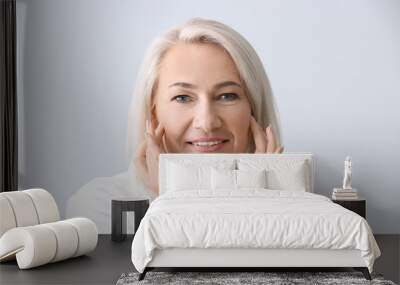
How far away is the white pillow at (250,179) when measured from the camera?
20.9 feet

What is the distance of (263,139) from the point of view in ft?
23.4

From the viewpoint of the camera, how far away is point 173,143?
23.4 feet

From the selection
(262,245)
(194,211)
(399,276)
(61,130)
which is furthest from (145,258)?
(61,130)

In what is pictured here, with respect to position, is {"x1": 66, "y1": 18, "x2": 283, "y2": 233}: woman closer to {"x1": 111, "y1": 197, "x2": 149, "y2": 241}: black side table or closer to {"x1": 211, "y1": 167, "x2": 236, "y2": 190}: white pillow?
{"x1": 111, "y1": 197, "x2": 149, "y2": 241}: black side table

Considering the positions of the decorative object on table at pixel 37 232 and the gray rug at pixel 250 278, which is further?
the decorative object on table at pixel 37 232

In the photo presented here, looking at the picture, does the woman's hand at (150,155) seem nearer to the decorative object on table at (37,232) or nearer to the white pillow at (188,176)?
the white pillow at (188,176)

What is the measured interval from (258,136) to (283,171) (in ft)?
2.23

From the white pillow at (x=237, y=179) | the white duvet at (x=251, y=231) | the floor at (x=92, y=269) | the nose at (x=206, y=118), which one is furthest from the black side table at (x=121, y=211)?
the white duvet at (x=251, y=231)

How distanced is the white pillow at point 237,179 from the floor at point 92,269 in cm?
109

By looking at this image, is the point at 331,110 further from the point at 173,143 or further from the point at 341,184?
the point at 173,143

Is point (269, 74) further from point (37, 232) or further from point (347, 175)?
point (37, 232)

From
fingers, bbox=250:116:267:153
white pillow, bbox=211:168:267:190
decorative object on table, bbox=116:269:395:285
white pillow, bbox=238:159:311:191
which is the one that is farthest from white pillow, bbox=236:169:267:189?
decorative object on table, bbox=116:269:395:285

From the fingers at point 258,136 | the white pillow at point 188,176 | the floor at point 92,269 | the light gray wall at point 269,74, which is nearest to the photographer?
the floor at point 92,269

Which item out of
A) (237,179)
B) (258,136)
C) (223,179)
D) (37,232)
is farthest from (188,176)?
(37,232)
